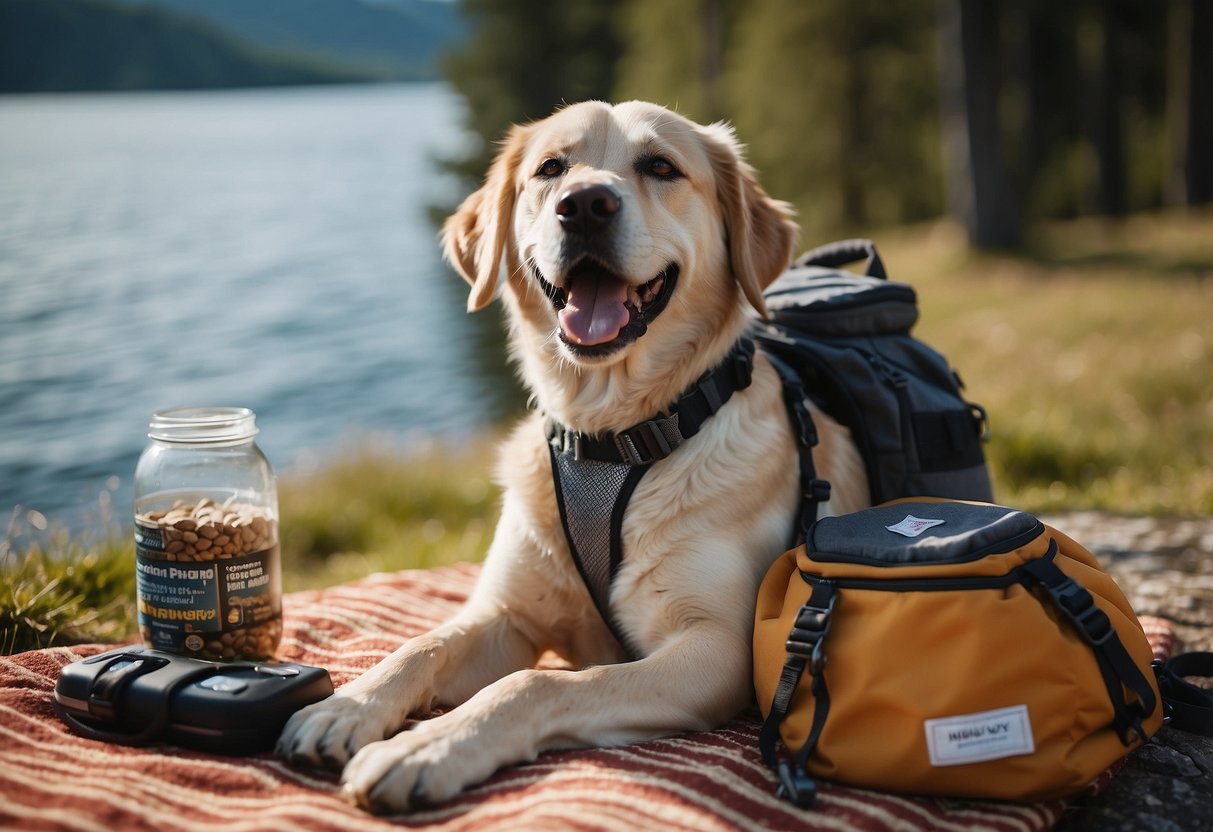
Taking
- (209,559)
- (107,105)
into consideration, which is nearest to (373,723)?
(209,559)

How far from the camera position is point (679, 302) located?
2.96 meters

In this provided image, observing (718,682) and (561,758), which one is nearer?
(561,758)

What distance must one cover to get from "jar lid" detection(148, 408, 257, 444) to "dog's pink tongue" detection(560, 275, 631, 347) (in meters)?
1.01

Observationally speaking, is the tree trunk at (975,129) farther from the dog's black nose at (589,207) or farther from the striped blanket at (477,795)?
the striped blanket at (477,795)

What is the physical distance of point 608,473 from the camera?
113 inches

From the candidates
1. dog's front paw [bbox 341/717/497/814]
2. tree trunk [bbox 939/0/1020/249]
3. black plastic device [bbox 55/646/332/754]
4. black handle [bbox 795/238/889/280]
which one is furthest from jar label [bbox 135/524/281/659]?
tree trunk [bbox 939/0/1020/249]

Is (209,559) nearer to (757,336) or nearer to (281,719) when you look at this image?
(281,719)

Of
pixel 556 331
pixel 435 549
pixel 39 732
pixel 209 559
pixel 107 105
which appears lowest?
pixel 435 549

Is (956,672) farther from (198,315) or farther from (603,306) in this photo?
(198,315)

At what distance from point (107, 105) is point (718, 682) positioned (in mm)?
41316

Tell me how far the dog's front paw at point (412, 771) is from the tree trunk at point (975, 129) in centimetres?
1377

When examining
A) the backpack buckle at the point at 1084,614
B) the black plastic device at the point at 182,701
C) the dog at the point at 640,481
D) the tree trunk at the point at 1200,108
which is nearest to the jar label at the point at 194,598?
the black plastic device at the point at 182,701

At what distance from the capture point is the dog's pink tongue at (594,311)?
2.77 m

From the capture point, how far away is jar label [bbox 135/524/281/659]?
277 centimetres
